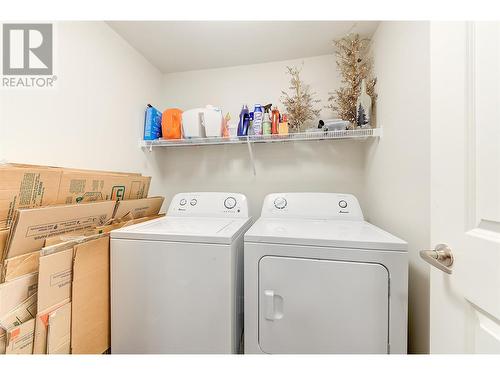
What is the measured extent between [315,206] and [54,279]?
5.16 ft

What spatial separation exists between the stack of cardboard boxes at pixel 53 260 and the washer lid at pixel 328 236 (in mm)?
860

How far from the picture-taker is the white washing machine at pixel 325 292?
94 cm

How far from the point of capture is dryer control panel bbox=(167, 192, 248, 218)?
1.64 m

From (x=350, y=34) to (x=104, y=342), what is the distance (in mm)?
2711

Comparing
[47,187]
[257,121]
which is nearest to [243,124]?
[257,121]

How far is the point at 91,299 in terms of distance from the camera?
1.09 metres

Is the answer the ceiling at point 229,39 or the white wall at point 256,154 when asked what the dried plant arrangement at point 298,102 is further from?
the ceiling at point 229,39

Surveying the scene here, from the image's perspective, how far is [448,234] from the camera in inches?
23.2

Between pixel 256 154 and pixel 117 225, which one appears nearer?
pixel 117 225

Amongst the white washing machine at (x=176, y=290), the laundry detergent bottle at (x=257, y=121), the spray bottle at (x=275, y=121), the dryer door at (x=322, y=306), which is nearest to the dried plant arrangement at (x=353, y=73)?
the spray bottle at (x=275, y=121)

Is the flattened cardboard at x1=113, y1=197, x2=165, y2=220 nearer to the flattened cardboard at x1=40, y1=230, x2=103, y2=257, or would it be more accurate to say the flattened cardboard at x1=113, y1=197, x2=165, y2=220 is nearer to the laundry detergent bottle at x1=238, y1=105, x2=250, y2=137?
the flattened cardboard at x1=40, y1=230, x2=103, y2=257

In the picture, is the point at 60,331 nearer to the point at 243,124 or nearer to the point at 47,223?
the point at 47,223

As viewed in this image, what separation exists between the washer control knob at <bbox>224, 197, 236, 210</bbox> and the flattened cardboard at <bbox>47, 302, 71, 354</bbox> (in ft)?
3.44
